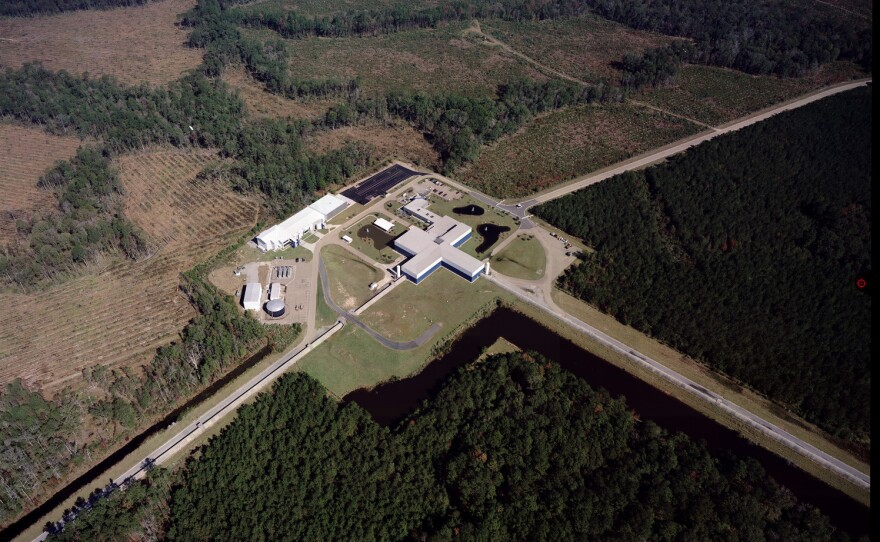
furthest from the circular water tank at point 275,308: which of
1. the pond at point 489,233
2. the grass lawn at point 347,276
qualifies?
the pond at point 489,233

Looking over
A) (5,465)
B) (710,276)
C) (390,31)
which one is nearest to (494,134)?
(710,276)

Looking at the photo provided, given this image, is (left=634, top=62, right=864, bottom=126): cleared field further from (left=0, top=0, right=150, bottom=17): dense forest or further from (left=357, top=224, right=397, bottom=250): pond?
(left=0, top=0, right=150, bottom=17): dense forest

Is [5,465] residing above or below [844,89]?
below

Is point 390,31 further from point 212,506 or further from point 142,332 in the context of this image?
point 212,506

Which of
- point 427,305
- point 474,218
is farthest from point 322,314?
point 474,218

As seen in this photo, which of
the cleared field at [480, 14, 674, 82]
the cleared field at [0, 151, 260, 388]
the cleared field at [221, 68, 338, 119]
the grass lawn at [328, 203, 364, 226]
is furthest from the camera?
the cleared field at [480, 14, 674, 82]

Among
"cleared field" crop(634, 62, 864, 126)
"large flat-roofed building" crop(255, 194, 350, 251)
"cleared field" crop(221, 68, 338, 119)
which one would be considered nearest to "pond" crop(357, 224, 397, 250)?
"large flat-roofed building" crop(255, 194, 350, 251)
